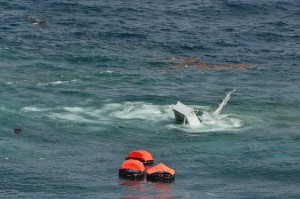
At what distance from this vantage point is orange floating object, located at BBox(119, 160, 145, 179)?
94.5 meters

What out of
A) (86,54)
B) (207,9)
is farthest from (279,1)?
(86,54)

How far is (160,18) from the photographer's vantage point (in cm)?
17812

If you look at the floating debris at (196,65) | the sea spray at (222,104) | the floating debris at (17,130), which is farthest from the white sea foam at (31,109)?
the floating debris at (196,65)

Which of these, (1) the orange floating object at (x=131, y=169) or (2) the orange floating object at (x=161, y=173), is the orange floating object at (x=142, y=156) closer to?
(1) the orange floating object at (x=131, y=169)

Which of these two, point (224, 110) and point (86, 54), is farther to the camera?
point (86, 54)

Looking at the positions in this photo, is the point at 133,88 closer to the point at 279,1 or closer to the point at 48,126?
the point at 48,126

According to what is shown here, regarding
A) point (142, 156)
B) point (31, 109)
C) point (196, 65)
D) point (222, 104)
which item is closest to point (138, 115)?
point (222, 104)

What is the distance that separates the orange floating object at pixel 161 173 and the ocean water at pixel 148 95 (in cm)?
107

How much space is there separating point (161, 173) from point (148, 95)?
3807 centimetres

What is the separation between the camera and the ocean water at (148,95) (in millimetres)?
94125

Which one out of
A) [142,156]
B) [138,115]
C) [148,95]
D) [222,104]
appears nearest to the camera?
[142,156]

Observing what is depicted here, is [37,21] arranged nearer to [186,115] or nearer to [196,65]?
[196,65]

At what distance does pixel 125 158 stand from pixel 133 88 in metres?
34.1

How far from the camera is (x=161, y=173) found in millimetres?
93250
